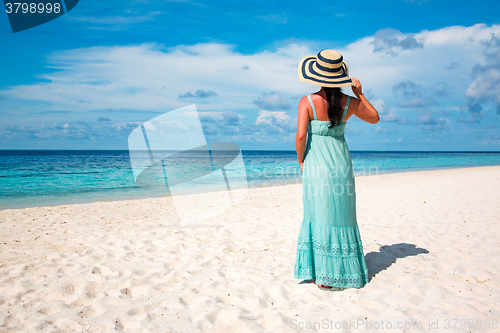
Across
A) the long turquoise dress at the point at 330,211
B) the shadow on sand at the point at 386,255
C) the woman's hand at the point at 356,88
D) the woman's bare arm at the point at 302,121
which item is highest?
the woman's hand at the point at 356,88

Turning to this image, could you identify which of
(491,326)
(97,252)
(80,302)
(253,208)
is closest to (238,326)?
(80,302)

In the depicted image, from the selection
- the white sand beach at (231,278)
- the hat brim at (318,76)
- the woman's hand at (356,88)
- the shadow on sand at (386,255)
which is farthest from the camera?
the shadow on sand at (386,255)

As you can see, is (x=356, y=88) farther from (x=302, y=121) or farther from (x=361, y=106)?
(x=302, y=121)

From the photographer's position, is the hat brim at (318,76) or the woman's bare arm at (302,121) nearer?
the hat brim at (318,76)

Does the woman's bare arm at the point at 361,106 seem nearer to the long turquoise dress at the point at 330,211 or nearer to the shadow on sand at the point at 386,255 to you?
the long turquoise dress at the point at 330,211

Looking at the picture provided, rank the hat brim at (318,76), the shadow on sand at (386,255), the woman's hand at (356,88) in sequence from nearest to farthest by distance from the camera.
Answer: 1. the hat brim at (318,76)
2. the woman's hand at (356,88)
3. the shadow on sand at (386,255)

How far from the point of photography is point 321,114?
2.84 m

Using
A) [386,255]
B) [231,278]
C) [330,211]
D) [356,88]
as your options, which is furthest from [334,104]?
[386,255]

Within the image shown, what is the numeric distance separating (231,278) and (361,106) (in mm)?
2408

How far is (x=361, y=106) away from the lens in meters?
2.87

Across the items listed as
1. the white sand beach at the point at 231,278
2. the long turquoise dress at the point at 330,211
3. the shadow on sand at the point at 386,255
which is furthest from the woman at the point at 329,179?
the shadow on sand at the point at 386,255

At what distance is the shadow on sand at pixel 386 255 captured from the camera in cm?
351

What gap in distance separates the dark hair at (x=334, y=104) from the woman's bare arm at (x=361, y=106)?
16 cm

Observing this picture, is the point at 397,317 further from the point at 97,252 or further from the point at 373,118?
the point at 97,252
